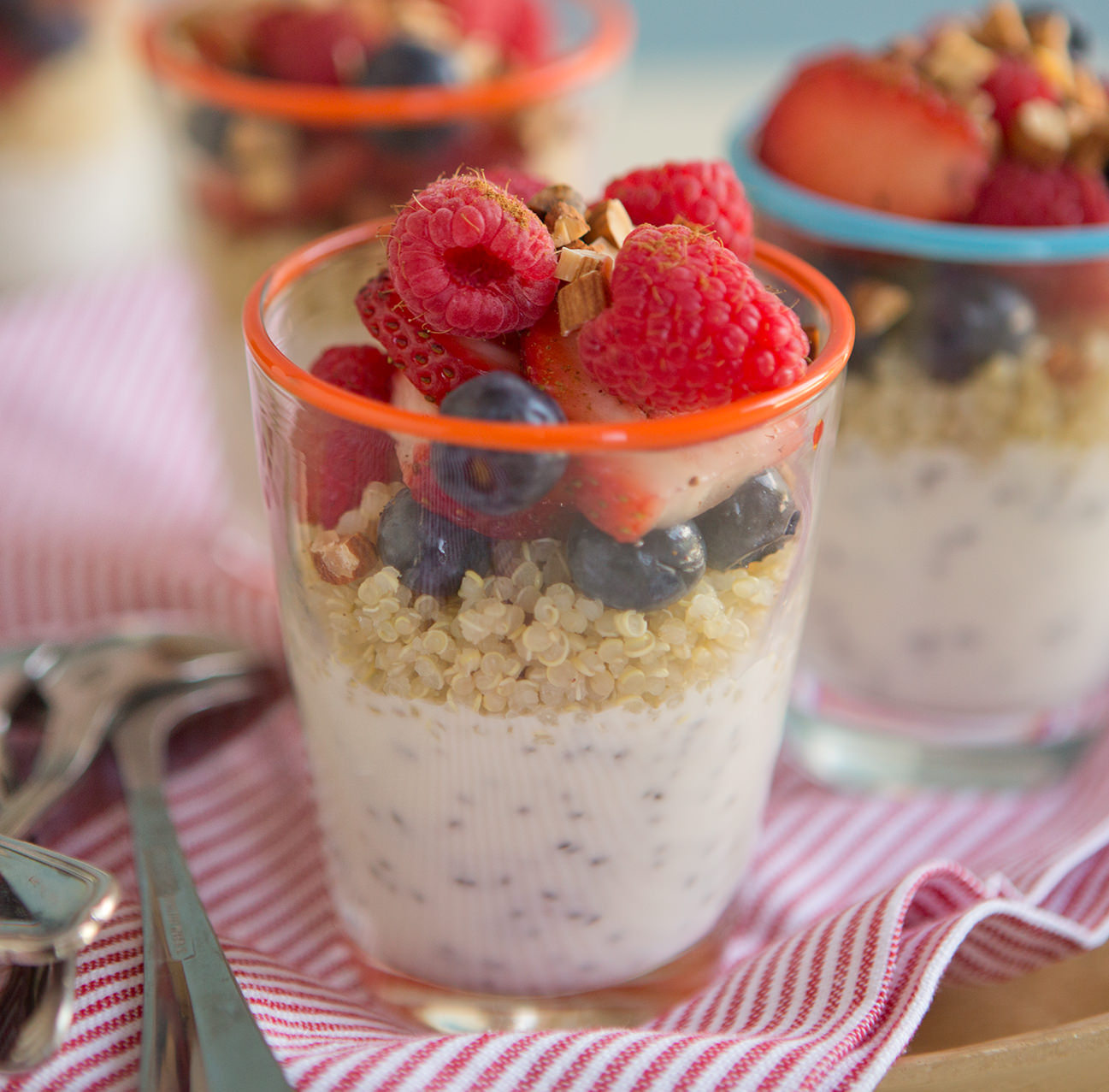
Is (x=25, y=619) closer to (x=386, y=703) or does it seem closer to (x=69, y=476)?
(x=69, y=476)

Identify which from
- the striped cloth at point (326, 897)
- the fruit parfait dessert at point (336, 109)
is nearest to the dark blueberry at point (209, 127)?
the fruit parfait dessert at point (336, 109)

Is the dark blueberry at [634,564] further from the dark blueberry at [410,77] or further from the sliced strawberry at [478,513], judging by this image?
the dark blueberry at [410,77]

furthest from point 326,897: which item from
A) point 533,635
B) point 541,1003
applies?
point 533,635

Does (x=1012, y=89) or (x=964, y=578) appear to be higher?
(x=1012, y=89)

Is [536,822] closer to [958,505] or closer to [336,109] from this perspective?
[958,505]

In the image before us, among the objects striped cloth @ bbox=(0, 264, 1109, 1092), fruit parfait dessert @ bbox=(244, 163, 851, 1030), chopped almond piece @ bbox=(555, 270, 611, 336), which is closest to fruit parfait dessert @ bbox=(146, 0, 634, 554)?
striped cloth @ bbox=(0, 264, 1109, 1092)

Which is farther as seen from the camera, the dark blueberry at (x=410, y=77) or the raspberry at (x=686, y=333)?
the dark blueberry at (x=410, y=77)

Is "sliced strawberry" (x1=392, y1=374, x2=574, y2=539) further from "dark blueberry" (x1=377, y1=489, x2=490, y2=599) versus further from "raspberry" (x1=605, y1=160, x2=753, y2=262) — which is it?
"raspberry" (x1=605, y1=160, x2=753, y2=262)
